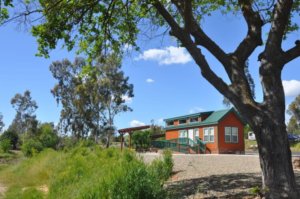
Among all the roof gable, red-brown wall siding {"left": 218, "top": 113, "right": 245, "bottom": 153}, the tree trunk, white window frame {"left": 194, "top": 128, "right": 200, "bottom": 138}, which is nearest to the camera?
the tree trunk

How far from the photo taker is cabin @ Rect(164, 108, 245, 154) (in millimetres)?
34159

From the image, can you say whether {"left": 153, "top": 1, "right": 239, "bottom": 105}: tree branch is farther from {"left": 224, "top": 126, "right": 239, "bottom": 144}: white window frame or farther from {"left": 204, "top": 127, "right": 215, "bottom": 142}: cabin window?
{"left": 224, "top": 126, "right": 239, "bottom": 144}: white window frame

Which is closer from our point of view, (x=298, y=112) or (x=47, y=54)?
(x=47, y=54)

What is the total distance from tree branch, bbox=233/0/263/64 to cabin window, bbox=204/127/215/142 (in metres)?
27.7

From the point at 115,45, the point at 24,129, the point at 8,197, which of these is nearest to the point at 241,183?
the point at 115,45

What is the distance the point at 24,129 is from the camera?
71.8 metres

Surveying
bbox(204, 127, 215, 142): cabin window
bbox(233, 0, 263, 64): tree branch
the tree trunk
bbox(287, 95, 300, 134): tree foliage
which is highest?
bbox(287, 95, 300, 134): tree foliage

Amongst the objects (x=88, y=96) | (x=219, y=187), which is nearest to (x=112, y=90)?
(x=88, y=96)

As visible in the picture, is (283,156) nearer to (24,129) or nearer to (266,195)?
(266,195)

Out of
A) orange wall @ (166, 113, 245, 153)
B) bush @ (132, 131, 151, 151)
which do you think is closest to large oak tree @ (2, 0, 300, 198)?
orange wall @ (166, 113, 245, 153)

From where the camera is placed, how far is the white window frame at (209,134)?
113ft

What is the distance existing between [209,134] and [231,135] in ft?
6.45

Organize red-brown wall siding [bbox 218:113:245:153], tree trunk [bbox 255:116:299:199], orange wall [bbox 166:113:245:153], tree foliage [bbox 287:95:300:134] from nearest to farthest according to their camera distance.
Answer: tree trunk [bbox 255:116:299:199] → orange wall [bbox 166:113:245:153] → red-brown wall siding [bbox 218:113:245:153] → tree foliage [bbox 287:95:300:134]

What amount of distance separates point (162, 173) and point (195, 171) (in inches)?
174
